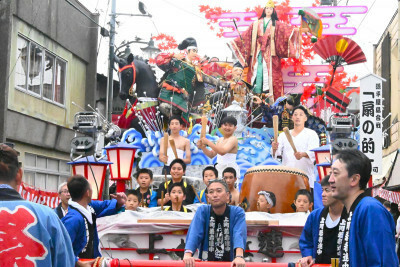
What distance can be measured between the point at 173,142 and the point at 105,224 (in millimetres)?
2860

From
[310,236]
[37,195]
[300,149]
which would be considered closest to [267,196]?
[300,149]

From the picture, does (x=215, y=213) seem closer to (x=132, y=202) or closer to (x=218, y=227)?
(x=218, y=227)

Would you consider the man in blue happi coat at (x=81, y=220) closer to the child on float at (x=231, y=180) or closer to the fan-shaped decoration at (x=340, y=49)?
the child on float at (x=231, y=180)

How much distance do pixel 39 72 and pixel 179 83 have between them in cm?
477

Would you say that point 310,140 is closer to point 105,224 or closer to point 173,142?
point 173,142

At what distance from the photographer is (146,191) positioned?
10477mm

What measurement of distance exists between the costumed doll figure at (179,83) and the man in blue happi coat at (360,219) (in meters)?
12.1

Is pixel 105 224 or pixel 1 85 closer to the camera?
pixel 105 224

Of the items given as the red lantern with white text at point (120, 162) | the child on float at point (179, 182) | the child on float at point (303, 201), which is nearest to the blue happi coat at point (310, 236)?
the child on float at point (303, 201)

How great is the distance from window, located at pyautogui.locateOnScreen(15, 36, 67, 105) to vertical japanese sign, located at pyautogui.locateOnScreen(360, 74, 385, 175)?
31.7 feet

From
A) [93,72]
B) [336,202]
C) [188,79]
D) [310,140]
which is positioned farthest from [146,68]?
→ [336,202]

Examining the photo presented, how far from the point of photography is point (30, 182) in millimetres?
18953

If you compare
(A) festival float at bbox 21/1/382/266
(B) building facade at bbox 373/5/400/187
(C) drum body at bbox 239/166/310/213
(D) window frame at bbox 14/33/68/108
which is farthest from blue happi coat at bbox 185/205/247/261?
(B) building facade at bbox 373/5/400/187

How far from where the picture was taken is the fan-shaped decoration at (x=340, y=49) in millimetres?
19013
